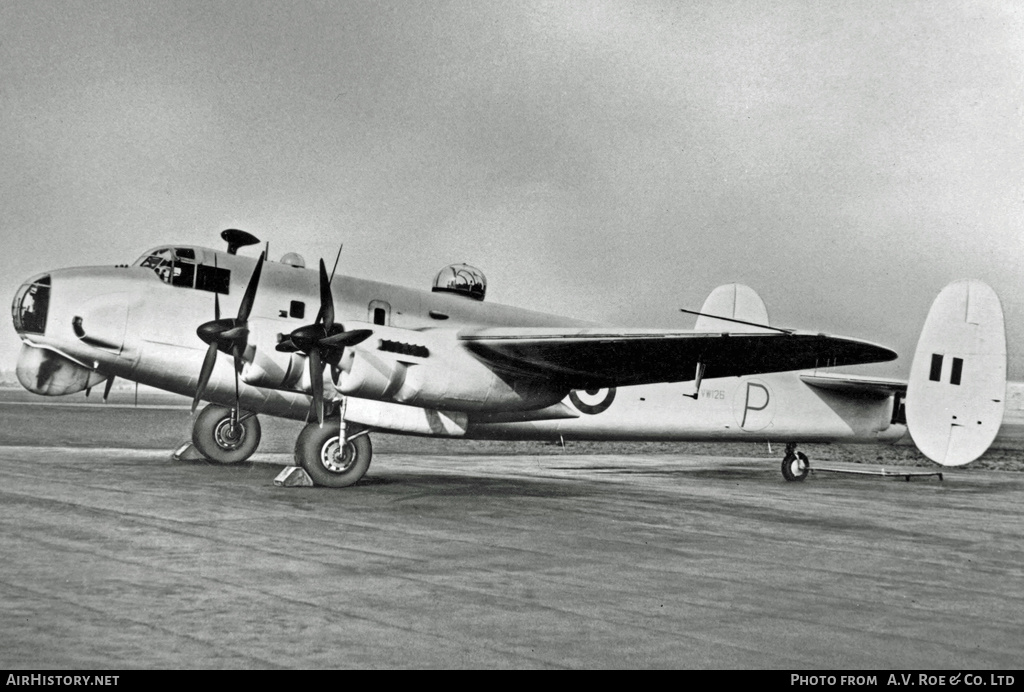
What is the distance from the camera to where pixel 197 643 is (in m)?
4.24

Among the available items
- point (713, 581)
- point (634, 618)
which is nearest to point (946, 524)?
point (713, 581)

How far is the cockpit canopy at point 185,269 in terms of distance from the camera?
1334 centimetres

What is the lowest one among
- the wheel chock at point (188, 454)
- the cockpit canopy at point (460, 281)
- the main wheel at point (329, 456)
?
the wheel chock at point (188, 454)

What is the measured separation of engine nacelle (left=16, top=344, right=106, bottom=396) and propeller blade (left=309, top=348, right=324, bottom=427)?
4.38 meters

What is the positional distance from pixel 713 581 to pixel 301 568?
9.37 feet

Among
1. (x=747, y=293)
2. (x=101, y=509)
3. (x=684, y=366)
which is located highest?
(x=747, y=293)

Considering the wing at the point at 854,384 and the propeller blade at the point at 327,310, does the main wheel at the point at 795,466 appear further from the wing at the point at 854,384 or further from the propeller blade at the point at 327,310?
the propeller blade at the point at 327,310

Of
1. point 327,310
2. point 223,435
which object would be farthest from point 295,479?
point 223,435

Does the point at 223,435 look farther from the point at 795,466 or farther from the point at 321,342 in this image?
the point at 795,466

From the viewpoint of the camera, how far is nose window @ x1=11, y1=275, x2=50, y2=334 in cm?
1268

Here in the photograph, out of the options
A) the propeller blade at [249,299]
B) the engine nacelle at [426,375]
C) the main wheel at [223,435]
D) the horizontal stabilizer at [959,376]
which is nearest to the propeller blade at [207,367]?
the propeller blade at [249,299]

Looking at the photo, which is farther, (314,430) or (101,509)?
(314,430)

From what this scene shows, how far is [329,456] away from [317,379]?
114 centimetres
